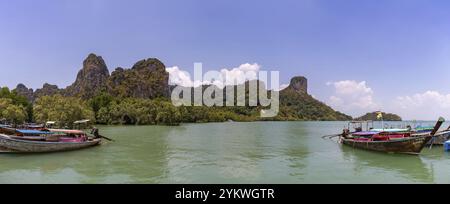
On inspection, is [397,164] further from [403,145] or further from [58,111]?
[58,111]

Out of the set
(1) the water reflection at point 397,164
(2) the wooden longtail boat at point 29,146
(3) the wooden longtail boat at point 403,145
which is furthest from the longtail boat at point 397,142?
(2) the wooden longtail boat at point 29,146

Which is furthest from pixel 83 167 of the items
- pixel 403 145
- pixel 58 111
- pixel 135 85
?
pixel 135 85

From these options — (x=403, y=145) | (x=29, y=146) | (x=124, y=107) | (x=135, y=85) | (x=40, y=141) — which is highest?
(x=135, y=85)

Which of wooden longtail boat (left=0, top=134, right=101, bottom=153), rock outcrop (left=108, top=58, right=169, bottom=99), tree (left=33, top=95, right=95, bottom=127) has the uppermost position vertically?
rock outcrop (left=108, top=58, right=169, bottom=99)

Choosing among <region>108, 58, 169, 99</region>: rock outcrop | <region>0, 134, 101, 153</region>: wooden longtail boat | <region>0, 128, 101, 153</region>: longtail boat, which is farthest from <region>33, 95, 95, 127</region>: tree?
<region>108, 58, 169, 99</region>: rock outcrop

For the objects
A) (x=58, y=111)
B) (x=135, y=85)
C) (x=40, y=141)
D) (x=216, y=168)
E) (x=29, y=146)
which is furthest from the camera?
(x=135, y=85)

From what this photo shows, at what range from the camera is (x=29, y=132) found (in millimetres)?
27812

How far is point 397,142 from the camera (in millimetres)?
27031

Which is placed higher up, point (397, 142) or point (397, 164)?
point (397, 142)

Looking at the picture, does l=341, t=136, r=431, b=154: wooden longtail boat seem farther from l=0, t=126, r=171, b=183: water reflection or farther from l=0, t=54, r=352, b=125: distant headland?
l=0, t=54, r=352, b=125: distant headland

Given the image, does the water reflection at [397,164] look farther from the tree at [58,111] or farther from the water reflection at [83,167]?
the tree at [58,111]

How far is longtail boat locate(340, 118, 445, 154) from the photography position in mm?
26000

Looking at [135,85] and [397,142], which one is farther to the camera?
[135,85]

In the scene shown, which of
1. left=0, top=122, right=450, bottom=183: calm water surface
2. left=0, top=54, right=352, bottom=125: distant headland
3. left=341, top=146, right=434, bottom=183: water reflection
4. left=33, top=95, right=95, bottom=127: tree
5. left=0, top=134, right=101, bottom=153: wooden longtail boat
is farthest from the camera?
left=0, top=54, right=352, bottom=125: distant headland
